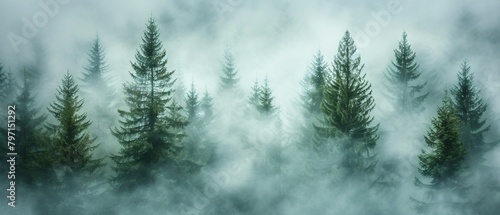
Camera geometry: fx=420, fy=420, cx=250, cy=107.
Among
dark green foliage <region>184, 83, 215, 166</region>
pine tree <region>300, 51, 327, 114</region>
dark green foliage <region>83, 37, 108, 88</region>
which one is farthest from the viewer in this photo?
dark green foliage <region>83, 37, 108, 88</region>

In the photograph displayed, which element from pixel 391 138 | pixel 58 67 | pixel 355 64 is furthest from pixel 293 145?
pixel 58 67

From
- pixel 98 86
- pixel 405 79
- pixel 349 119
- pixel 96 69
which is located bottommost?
pixel 349 119

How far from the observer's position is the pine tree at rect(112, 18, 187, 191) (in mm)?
28203

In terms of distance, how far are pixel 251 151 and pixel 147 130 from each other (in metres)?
16.6

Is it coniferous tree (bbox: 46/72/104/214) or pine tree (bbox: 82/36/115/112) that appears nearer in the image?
coniferous tree (bbox: 46/72/104/214)

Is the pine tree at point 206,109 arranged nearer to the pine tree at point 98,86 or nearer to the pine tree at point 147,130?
the pine tree at point 98,86

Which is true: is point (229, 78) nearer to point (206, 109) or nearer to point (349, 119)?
point (206, 109)

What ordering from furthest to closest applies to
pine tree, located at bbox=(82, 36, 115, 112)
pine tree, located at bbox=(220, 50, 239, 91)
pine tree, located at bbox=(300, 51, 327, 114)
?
pine tree, located at bbox=(220, 50, 239, 91)
pine tree, located at bbox=(82, 36, 115, 112)
pine tree, located at bbox=(300, 51, 327, 114)

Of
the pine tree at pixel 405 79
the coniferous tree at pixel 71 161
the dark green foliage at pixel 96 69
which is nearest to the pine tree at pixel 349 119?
the pine tree at pixel 405 79

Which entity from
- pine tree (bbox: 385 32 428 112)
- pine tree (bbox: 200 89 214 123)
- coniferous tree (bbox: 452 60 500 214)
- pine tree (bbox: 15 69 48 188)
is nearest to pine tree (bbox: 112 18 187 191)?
pine tree (bbox: 15 69 48 188)

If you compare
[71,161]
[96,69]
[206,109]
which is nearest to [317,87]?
[206,109]

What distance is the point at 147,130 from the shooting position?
2853cm

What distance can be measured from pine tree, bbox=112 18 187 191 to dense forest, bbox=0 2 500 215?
0.24ft

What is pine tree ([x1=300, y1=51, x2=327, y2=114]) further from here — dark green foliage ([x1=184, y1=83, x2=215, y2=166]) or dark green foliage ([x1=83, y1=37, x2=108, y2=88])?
dark green foliage ([x1=83, y1=37, x2=108, y2=88])
